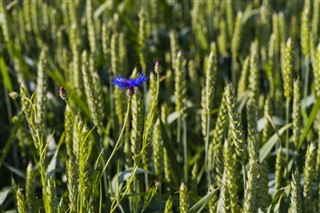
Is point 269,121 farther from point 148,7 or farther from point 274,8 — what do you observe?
point 274,8

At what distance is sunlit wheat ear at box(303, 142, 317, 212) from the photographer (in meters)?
1.73

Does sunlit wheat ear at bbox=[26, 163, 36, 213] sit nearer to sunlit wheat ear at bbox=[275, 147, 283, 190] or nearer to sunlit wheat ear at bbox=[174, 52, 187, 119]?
sunlit wheat ear at bbox=[174, 52, 187, 119]

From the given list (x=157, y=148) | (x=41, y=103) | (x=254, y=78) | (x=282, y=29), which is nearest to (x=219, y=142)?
(x=157, y=148)

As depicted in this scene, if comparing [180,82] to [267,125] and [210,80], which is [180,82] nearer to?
[210,80]

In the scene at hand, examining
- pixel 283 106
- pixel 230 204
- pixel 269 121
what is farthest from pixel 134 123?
pixel 283 106

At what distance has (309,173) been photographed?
1.76 m

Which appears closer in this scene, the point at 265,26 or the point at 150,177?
the point at 150,177

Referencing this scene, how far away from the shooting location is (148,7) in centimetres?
366

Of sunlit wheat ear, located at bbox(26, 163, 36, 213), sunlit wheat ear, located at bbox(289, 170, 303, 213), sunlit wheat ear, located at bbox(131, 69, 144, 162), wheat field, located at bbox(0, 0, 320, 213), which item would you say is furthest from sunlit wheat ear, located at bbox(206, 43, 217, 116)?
sunlit wheat ear, located at bbox(26, 163, 36, 213)

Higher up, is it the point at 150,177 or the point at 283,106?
the point at 283,106

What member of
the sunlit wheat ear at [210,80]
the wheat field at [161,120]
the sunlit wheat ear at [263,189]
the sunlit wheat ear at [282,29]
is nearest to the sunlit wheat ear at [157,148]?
the wheat field at [161,120]

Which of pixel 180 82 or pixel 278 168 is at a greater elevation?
pixel 180 82

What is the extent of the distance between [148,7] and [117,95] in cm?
149

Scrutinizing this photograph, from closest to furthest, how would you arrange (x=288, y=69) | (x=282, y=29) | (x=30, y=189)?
(x=30, y=189), (x=288, y=69), (x=282, y=29)
